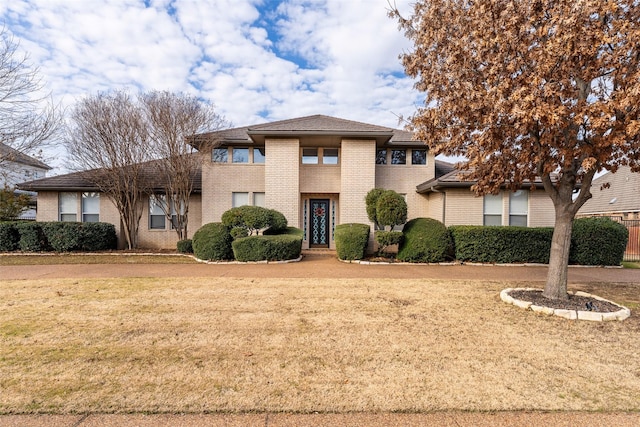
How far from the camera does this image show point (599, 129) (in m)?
4.86

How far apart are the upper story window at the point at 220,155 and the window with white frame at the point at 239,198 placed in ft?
5.34

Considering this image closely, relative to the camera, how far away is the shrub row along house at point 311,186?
1286 cm

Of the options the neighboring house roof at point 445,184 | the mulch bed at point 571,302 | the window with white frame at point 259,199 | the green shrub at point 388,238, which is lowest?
the mulch bed at point 571,302

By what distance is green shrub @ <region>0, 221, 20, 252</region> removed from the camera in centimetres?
1271

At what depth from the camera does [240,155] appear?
47.1ft

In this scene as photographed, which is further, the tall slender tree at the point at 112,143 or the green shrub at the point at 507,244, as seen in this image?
the tall slender tree at the point at 112,143

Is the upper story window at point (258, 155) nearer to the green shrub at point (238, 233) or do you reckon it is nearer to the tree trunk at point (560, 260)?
the green shrub at point (238, 233)

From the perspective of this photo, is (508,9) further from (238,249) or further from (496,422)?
(238,249)

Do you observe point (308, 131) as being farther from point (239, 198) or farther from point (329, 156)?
point (239, 198)

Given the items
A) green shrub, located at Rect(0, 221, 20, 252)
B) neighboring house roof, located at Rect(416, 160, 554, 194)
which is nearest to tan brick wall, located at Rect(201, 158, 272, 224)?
neighboring house roof, located at Rect(416, 160, 554, 194)

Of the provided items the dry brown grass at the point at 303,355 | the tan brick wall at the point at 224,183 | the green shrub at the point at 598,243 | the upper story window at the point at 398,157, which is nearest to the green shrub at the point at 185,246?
the tan brick wall at the point at 224,183

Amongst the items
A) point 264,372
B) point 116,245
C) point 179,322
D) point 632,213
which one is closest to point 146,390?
point 264,372

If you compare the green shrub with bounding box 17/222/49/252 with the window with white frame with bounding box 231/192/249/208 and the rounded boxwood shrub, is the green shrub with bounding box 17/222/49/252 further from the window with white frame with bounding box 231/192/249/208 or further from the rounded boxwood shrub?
the window with white frame with bounding box 231/192/249/208

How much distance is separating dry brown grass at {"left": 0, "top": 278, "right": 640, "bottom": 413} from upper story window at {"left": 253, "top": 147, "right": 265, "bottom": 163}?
912 centimetres
